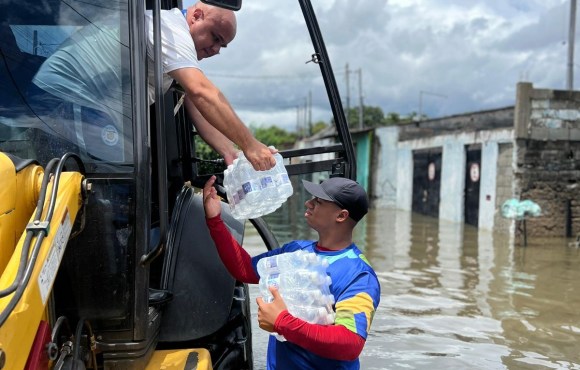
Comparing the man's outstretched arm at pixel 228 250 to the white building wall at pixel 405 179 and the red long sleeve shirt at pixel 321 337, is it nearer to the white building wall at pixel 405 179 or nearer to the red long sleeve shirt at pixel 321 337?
the red long sleeve shirt at pixel 321 337

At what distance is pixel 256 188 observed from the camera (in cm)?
245

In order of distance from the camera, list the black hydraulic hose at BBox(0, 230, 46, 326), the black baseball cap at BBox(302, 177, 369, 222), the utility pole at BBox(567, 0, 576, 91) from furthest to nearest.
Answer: the utility pole at BBox(567, 0, 576, 91) < the black baseball cap at BBox(302, 177, 369, 222) < the black hydraulic hose at BBox(0, 230, 46, 326)

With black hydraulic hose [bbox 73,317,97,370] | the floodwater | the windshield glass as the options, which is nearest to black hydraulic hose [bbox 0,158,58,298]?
the windshield glass

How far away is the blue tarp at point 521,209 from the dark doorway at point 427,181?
6407mm

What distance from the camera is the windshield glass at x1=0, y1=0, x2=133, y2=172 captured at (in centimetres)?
203

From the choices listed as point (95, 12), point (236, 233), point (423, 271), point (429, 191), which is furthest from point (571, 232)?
point (95, 12)

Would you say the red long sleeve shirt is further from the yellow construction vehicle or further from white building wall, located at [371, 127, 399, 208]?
white building wall, located at [371, 127, 399, 208]

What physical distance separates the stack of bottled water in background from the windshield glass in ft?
2.19

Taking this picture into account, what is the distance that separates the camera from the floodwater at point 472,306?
5.45 metres

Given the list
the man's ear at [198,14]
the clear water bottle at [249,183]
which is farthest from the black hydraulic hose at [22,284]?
the man's ear at [198,14]

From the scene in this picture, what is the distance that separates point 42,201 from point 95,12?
2.54ft

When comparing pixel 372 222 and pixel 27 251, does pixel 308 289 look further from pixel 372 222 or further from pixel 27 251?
pixel 372 222

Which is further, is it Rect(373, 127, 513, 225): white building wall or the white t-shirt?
Rect(373, 127, 513, 225): white building wall

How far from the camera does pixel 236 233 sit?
3.13m
